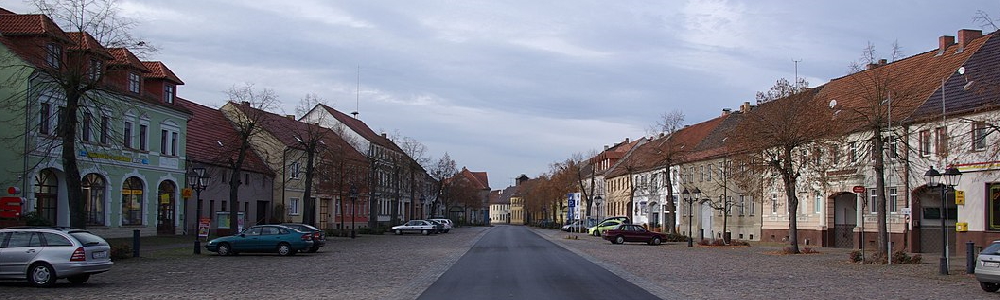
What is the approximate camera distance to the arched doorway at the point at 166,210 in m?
47.9

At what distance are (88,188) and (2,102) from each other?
6.89 metres

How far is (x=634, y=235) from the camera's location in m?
50.7

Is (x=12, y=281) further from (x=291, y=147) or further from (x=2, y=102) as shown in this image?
(x=291, y=147)

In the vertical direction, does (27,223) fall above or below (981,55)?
below

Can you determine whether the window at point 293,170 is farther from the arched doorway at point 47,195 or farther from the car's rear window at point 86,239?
the car's rear window at point 86,239

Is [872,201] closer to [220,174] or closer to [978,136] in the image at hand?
[978,136]

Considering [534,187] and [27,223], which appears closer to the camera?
[27,223]

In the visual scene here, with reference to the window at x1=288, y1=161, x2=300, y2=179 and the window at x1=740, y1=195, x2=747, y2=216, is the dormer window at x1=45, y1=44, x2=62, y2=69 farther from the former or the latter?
the window at x1=740, y1=195, x2=747, y2=216

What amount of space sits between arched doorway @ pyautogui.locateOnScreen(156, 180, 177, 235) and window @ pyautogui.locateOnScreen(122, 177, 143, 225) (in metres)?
2.03

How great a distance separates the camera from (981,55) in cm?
3741

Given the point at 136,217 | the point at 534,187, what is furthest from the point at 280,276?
the point at 534,187

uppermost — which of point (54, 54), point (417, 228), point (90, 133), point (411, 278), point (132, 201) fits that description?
point (54, 54)

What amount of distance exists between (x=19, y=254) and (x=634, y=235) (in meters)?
36.3

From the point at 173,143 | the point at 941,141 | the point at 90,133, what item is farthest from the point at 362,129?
the point at 941,141
